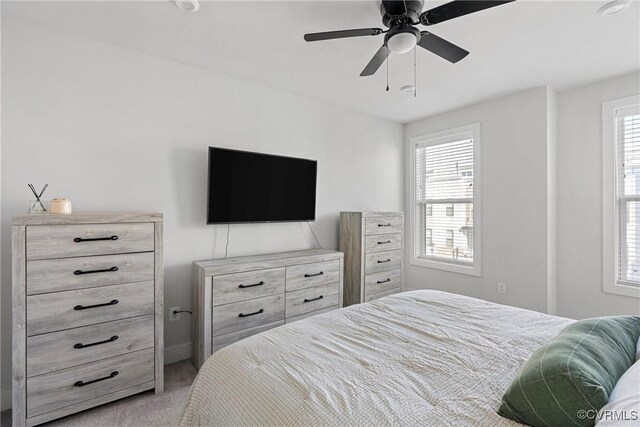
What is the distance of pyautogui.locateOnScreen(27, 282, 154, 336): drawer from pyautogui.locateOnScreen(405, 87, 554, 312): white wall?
3485mm

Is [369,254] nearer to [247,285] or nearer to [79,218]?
[247,285]

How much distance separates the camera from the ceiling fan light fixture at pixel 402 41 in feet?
5.63

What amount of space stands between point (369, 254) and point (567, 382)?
264 cm

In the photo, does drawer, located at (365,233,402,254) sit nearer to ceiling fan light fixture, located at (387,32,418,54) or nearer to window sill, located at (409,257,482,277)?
window sill, located at (409,257,482,277)

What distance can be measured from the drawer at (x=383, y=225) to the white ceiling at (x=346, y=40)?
4.65 feet

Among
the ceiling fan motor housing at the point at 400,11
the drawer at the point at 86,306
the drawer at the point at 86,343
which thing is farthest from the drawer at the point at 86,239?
the ceiling fan motor housing at the point at 400,11

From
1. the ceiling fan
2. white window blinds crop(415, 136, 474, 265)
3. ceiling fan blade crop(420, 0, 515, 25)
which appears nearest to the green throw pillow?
ceiling fan blade crop(420, 0, 515, 25)

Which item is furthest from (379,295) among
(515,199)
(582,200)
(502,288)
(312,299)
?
(582,200)

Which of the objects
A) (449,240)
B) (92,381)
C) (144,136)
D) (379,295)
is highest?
(144,136)

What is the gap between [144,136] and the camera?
8.30 ft

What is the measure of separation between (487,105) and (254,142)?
2.72 m

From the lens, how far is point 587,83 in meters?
3.05

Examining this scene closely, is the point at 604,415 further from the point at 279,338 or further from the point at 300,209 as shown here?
the point at 300,209

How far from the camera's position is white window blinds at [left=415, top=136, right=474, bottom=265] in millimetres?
3885
